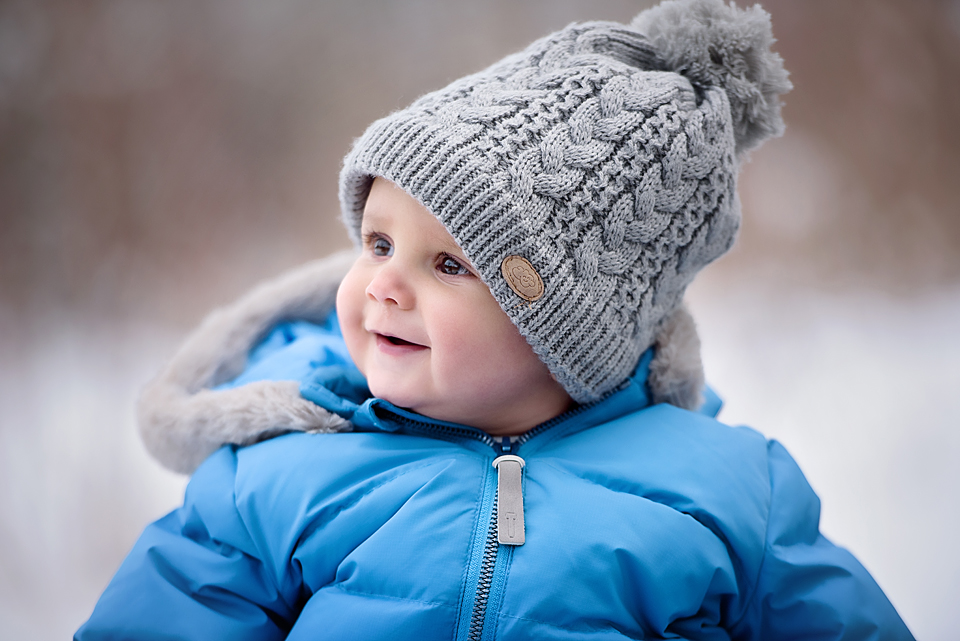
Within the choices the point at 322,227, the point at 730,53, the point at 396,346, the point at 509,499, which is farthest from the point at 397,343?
the point at 322,227

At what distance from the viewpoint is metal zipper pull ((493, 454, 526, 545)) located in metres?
0.71

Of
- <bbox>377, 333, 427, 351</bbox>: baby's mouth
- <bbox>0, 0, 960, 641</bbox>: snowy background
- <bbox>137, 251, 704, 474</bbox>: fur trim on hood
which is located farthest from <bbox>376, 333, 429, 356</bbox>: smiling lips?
A: <bbox>0, 0, 960, 641</bbox>: snowy background

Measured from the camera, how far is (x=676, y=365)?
35.4 inches

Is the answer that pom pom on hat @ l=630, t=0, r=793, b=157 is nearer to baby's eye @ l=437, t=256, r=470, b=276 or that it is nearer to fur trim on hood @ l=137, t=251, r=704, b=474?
fur trim on hood @ l=137, t=251, r=704, b=474

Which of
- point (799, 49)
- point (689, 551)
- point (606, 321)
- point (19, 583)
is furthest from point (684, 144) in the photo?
point (19, 583)

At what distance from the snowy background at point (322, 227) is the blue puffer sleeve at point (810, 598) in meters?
0.52

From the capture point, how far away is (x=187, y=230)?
1.58 metres

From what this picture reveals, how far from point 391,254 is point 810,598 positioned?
0.60 metres

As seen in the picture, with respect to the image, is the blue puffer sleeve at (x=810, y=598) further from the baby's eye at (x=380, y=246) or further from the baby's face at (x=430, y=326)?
the baby's eye at (x=380, y=246)

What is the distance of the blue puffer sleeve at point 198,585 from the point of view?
0.72 meters

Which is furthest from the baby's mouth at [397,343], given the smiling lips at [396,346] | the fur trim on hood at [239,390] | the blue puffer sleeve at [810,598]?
the blue puffer sleeve at [810,598]

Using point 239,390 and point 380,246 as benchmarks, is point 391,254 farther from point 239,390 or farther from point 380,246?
point 239,390

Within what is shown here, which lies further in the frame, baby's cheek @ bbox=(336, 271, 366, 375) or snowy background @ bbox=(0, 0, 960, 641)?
snowy background @ bbox=(0, 0, 960, 641)

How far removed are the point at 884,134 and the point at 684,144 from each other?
3.95ft
